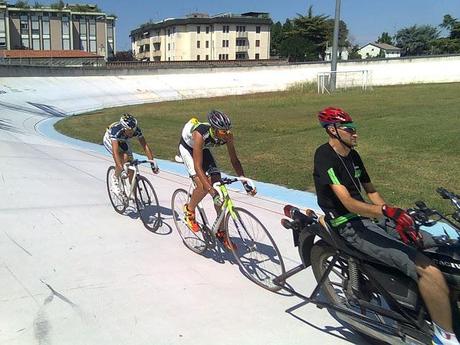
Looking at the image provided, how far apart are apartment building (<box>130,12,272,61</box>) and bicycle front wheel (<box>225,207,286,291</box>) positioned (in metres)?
102

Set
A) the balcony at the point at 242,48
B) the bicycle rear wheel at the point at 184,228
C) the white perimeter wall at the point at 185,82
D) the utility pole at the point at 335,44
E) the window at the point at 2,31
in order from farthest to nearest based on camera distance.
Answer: the balcony at the point at 242,48 → the window at the point at 2,31 → the utility pole at the point at 335,44 → the white perimeter wall at the point at 185,82 → the bicycle rear wheel at the point at 184,228

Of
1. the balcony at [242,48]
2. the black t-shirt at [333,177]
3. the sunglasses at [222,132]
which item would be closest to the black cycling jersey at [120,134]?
the sunglasses at [222,132]

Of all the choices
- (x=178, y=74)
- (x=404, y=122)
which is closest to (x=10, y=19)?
(x=178, y=74)

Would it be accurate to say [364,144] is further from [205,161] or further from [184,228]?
[205,161]

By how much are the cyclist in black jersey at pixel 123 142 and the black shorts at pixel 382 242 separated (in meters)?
3.51

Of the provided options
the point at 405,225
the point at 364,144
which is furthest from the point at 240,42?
the point at 405,225

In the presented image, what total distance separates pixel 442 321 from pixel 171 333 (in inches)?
77.6

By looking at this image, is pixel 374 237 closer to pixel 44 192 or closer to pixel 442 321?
pixel 442 321

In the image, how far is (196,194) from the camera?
5484mm

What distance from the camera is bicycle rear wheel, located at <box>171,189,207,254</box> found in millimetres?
5617

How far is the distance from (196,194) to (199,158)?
54cm

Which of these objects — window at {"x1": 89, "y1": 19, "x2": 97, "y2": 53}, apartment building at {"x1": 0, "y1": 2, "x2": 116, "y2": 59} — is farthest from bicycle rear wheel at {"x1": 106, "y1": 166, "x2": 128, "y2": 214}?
window at {"x1": 89, "y1": 19, "x2": 97, "y2": 53}

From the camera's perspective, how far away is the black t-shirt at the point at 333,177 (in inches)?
142

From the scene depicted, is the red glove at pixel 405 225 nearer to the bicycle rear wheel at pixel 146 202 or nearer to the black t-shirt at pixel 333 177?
the black t-shirt at pixel 333 177
